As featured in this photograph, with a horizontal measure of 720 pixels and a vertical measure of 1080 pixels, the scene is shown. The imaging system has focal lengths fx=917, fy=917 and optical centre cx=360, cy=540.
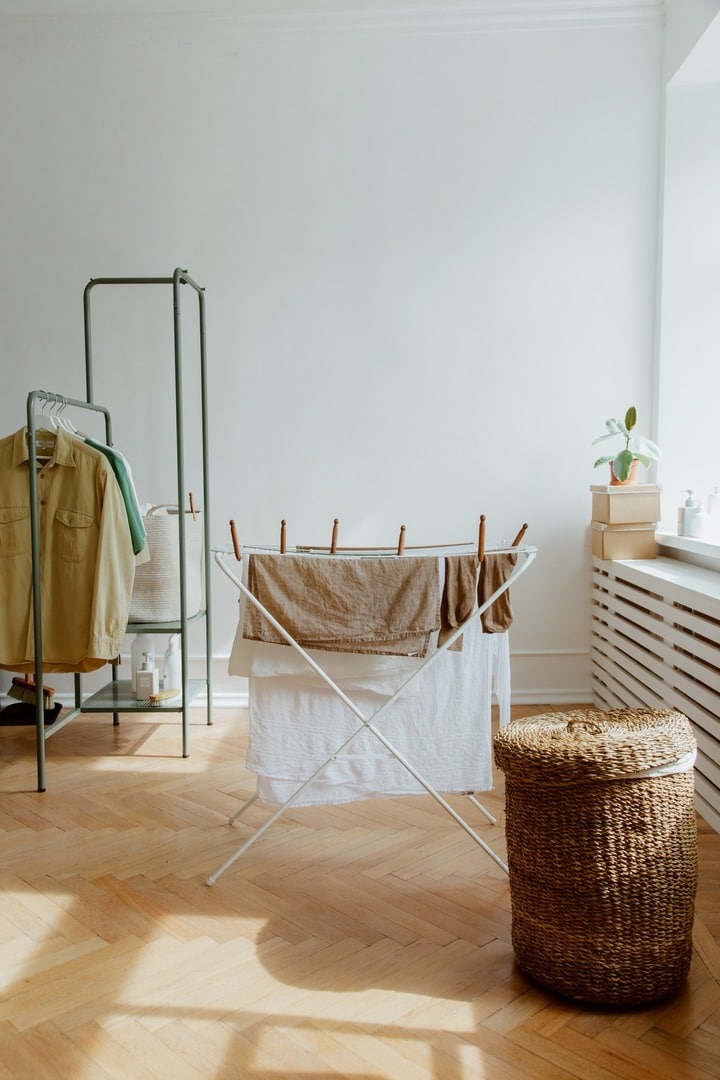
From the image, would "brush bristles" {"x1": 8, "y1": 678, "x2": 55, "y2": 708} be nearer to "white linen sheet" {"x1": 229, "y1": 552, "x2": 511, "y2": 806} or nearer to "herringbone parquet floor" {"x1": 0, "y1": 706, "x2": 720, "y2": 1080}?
"herringbone parquet floor" {"x1": 0, "y1": 706, "x2": 720, "y2": 1080}

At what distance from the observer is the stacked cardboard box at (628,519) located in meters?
4.02

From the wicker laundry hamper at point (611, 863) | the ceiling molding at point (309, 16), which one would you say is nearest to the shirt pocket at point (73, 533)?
the wicker laundry hamper at point (611, 863)

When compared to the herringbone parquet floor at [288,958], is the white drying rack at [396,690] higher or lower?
higher

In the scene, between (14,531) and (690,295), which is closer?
(14,531)

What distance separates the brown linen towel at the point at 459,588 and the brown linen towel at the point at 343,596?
37 millimetres

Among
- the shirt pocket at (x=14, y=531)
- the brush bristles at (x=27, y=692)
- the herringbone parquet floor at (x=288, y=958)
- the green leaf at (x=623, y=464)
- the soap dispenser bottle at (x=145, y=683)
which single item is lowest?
the herringbone parquet floor at (x=288, y=958)

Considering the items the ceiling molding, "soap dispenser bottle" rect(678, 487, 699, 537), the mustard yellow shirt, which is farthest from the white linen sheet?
the ceiling molding

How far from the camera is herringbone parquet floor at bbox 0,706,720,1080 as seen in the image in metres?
1.76

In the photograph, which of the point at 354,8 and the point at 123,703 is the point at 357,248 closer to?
the point at 354,8

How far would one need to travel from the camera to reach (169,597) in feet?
12.4

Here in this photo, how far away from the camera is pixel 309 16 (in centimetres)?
426

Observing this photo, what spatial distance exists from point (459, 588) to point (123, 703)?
1.91 m

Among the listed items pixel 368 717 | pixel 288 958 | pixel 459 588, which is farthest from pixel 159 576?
pixel 288 958

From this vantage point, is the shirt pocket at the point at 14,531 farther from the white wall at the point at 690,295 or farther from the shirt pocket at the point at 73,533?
the white wall at the point at 690,295
